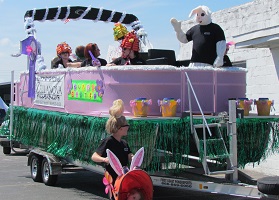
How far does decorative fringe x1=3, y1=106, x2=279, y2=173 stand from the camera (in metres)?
6.91

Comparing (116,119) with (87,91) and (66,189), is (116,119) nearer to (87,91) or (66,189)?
(87,91)

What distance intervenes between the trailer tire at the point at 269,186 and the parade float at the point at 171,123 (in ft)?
0.06

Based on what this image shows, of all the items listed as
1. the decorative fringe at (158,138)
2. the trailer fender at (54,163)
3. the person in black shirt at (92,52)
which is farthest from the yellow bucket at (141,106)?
the trailer fender at (54,163)

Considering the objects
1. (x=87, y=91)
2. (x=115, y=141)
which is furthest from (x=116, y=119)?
(x=87, y=91)

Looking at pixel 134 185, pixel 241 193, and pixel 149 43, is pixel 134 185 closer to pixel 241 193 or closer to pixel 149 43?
pixel 241 193

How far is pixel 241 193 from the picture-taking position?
6.23 meters

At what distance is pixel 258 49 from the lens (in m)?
11.9

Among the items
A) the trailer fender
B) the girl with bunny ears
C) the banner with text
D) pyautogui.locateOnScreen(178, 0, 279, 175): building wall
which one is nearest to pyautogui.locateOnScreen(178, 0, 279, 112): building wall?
pyautogui.locateOnScreen(178, 0, 279, 175): building wall

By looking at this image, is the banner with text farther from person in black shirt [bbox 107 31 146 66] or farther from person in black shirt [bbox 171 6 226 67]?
person in black shirt [bbox 171 6 226 67]

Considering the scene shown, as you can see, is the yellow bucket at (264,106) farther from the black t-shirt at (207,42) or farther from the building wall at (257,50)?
the building wall at (257,50)

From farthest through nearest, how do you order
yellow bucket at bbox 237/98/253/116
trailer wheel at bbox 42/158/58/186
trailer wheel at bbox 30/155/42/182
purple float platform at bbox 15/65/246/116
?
trailer wheel at bbox 30/155/42/182
trailer wheel at bbox 42/158/58/186
yellow bucket at bbox 237/98/253/116
purple float platform at bbox 15/65/246/116

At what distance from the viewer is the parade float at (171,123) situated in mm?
6836

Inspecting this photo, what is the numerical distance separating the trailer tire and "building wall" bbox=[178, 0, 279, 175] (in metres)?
5.07

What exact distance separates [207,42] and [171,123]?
1.85 metres
